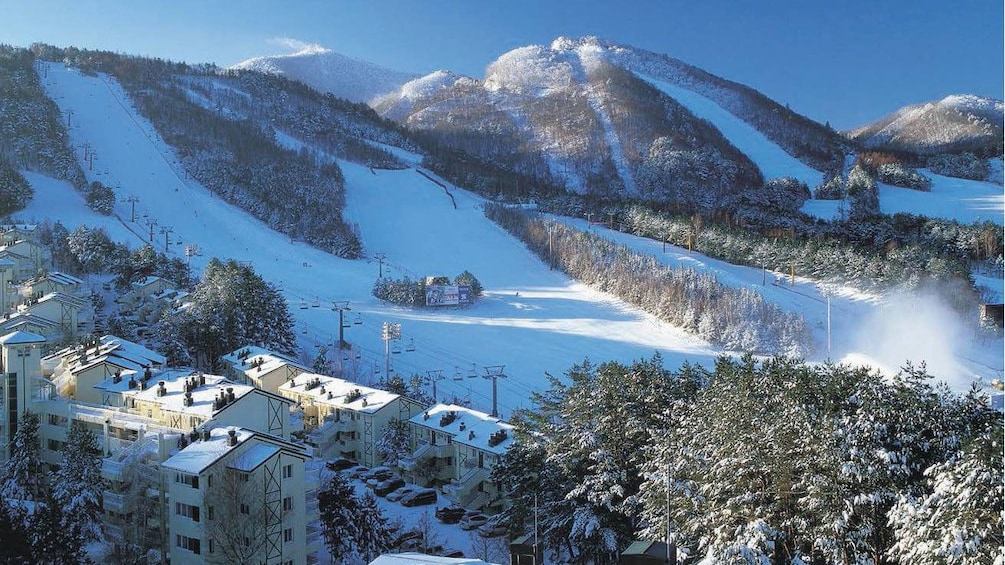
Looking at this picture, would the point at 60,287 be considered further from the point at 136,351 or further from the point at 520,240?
the point at 520,240

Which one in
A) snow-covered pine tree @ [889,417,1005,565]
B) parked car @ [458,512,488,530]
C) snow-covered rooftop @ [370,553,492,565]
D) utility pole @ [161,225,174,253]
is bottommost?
parked car @ [458,512,488,530]

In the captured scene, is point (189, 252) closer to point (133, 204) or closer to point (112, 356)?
point (133, 204)

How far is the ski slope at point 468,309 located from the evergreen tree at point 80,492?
50.8 feet

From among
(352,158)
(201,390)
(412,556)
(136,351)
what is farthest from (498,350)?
(352,158)

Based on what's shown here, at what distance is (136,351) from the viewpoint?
2512 cm

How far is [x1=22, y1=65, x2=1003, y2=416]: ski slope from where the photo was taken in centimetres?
3534

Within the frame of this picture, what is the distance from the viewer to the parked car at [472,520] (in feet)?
62.8

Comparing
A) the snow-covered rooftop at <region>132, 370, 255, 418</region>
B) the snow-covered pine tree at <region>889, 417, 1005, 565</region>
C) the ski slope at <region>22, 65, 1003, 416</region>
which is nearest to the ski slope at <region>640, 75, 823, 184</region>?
the ski slope at <region>22, 65, 1003, 416</region>

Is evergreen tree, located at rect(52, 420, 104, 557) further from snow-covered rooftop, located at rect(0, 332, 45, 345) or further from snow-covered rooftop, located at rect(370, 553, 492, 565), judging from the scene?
snow-covered rooftop, located at rect(370, 553, 492, 565)

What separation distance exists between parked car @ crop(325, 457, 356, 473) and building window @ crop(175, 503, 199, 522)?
22.3ft

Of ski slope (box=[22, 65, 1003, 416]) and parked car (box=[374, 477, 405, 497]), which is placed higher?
ski slope (box=[22, 65, 1003, 416])

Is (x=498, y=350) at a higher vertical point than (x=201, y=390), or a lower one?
lower

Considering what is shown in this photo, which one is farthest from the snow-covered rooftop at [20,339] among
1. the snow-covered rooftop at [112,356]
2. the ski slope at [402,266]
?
the ski slope at [402,266]

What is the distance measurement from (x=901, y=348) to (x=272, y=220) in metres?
45.0
